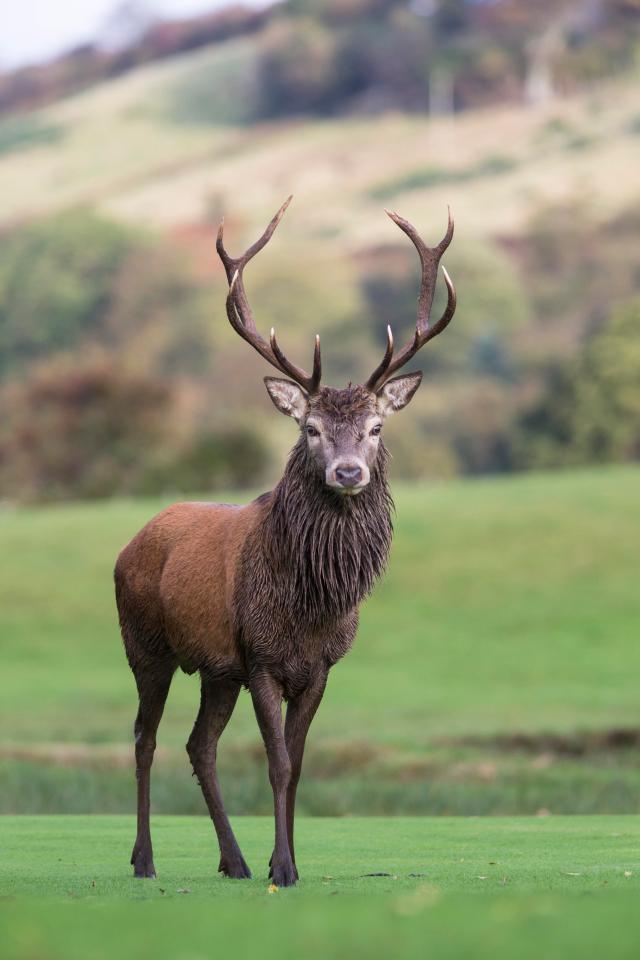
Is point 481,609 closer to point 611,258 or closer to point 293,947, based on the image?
point 293,947

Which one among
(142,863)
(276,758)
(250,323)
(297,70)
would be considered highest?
(297,70)

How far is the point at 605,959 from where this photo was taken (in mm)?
5387

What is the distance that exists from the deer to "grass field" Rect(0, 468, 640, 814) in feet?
25.8

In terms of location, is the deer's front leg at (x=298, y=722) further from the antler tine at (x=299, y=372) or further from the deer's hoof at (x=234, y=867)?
the antler tine at (x=299, y=372)

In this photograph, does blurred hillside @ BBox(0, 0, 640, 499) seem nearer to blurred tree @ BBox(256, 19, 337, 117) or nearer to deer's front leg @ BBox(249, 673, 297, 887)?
blurred tree @ BBox(256, 19, 337, 117)

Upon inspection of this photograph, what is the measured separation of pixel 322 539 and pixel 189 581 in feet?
→ 3.07

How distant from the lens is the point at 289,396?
10219 mm

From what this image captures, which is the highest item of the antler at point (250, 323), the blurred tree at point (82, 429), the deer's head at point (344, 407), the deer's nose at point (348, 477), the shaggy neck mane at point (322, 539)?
the blurred tree at point (82, 429)

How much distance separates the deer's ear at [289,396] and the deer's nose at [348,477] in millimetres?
558

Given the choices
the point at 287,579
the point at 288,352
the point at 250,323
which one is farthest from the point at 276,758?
the point at 288,352

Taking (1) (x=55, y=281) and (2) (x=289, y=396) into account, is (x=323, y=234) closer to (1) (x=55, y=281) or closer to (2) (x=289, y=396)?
(1) (x=55, y=281)

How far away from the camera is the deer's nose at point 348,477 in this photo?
9.71 metres

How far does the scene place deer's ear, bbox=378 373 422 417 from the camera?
33.6ft

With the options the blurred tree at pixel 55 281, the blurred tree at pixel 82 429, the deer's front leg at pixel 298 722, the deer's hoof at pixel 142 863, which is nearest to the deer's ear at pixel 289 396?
the deer's front leg at pixel 298 722
